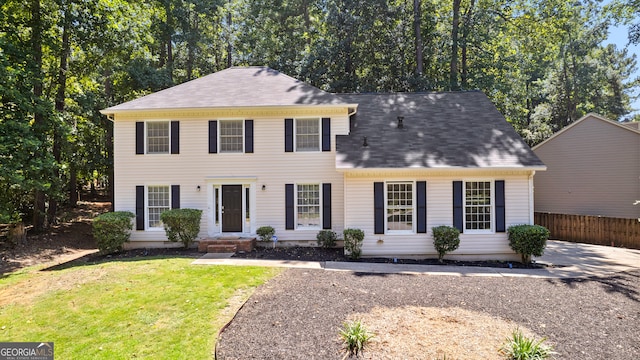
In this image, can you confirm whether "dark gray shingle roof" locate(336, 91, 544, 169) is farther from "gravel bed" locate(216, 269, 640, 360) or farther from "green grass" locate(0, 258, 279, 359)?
"green grass" locate(0, 258, 279, 359)

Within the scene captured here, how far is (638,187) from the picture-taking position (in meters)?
15.1

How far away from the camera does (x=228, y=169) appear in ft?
38.9

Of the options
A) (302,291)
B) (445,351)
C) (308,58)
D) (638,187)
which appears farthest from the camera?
(308,58)

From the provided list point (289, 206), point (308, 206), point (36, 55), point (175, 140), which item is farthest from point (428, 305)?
point (36, 55)

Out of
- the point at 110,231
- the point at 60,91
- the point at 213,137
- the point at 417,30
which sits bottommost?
the point at 110,231

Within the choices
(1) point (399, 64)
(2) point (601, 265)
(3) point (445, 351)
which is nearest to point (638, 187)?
(2) point (601, 265)

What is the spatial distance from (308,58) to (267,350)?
1839 centimetres

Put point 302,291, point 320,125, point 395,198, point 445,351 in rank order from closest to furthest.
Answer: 1. point 445,351
2. point 302,291
3. point 395,198
4. point 320,125

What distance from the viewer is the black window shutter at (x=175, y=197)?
465 inches

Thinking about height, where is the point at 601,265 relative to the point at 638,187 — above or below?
below

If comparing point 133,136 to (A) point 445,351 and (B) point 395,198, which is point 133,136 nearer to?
(B) point 395,198

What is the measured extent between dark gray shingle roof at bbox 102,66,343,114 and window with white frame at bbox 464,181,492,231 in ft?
17.8

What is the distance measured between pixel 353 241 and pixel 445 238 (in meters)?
2.85

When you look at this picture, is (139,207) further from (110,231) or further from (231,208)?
(231,208)
